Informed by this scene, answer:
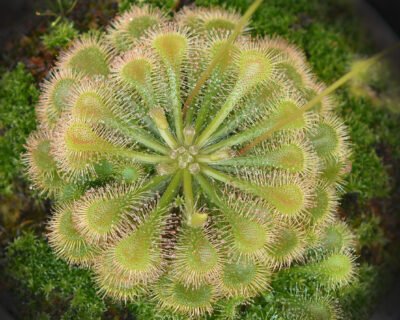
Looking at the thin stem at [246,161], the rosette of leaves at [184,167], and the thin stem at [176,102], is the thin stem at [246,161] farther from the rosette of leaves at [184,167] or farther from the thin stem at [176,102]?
the thin stem at [176,102]

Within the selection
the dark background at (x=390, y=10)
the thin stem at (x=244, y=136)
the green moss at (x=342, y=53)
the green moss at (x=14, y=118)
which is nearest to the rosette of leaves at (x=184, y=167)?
the thin stem at (x=244, y=136)

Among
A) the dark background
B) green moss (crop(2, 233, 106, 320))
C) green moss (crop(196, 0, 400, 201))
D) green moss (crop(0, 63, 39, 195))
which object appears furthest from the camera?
the dark background

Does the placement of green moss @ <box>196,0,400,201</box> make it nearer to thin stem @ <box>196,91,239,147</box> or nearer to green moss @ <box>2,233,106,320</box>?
thin stem @ <box>196,91,239,147</box>

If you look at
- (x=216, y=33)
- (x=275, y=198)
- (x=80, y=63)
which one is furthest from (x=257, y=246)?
(x=80, y=63)

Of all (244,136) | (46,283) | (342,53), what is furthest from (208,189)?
(342,53)

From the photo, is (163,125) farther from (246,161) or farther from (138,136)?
(246,161)

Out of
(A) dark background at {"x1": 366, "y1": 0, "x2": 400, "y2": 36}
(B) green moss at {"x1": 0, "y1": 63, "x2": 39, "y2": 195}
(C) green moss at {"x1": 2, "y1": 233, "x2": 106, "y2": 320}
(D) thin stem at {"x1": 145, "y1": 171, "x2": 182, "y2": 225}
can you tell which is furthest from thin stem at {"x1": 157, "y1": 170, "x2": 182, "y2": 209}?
(A) dark background at {"x1": 366, "y1": 0, "x2": 400, "y2": 36}
